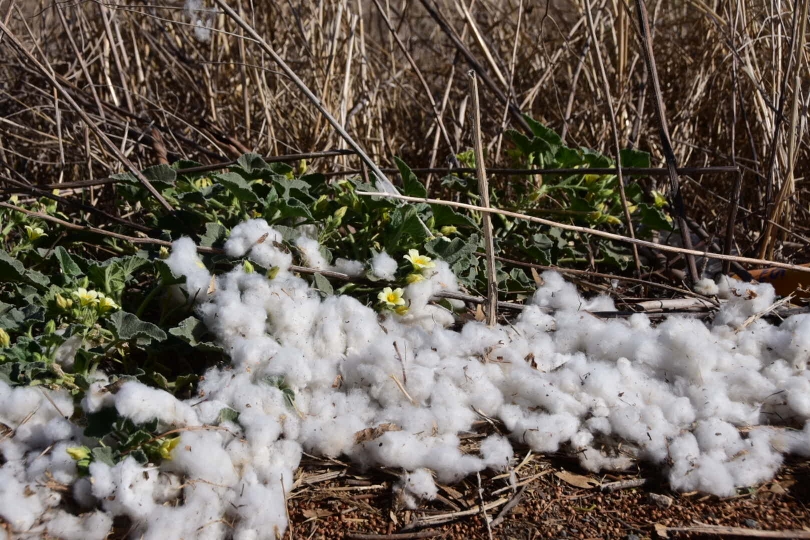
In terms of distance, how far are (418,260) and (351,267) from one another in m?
0.20

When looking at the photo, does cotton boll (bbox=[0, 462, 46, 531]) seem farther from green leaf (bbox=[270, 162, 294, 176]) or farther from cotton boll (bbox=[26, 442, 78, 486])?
green leaf (bbox=[270, 162, 294, 176])

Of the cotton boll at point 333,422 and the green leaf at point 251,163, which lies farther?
the green leaf at point 251,163

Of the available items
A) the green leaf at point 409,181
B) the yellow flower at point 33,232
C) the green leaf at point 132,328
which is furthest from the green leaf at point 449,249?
the yellow flower at point 33,232

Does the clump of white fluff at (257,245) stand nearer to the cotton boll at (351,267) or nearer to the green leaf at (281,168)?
the cotton boll at (351,267)

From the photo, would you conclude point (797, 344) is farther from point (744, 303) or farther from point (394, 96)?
point (394, 96)

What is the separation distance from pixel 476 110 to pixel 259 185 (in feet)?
2.25

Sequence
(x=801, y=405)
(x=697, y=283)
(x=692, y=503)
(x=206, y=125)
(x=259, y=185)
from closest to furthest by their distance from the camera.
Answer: (x=692, y=503)
(x=801, y=405)
(x=259, y=185)
(x=697, y=283)
(x=206, y=125)

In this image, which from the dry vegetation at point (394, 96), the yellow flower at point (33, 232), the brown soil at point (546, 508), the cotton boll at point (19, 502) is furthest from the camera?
the dry vegetation at point (394, 96)

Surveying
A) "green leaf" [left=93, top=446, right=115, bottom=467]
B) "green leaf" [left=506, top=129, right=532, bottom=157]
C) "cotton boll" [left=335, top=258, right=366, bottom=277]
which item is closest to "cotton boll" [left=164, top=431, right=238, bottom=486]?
"green leaf" [left=93, top=446, right=115, bottom=467]

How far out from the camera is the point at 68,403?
151 centimetres

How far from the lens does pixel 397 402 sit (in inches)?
66.2

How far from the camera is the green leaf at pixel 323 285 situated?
1.90m

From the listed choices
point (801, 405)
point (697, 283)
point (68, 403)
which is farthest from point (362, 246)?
point (801, 405)

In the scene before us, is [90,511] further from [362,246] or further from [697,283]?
[697,283]
